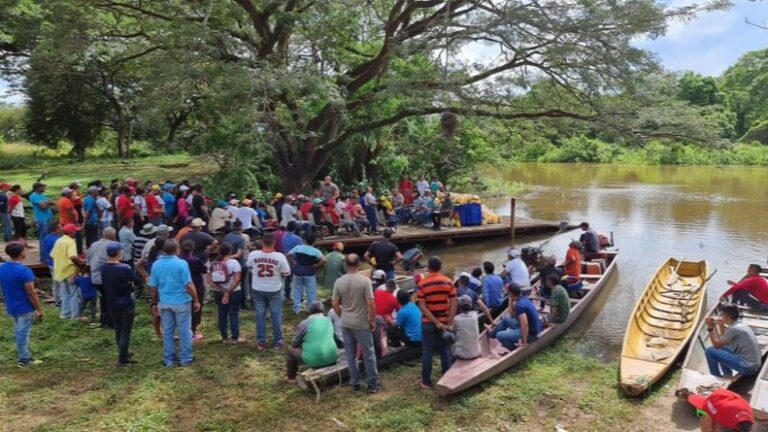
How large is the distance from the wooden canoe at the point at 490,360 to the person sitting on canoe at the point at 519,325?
11cm

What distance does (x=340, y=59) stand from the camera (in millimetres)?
17438

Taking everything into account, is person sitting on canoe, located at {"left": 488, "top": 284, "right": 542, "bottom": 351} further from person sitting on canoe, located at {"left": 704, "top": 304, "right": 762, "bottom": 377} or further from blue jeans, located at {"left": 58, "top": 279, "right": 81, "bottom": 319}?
blue jeans, located at {"left": 58, "top": 279, "right": 81, "bottom": 319}

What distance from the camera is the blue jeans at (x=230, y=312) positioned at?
7.95 metres

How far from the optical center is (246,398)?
6730mm

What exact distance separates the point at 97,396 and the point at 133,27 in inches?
568

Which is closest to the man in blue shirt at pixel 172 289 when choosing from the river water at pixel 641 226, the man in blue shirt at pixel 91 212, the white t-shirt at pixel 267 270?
the white t-shirt at pixel 267 270

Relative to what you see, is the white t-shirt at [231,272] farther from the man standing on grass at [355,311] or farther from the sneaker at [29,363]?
the sneaker at [29,363]

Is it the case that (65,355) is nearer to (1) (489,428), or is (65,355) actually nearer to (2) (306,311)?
(2) (306,311)

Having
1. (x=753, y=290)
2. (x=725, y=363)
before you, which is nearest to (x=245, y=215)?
(x=725, y=363)

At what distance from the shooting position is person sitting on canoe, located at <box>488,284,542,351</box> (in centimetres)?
820

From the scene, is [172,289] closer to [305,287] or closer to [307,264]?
[307,264]

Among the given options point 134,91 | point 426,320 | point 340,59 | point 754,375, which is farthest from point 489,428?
point 134,91

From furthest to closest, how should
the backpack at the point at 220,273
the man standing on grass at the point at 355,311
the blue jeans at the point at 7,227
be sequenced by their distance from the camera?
1. the blue jeans at the point at 7,227
2. the backpack at the point at 220,273
3. the man standing on grass at the point at 355,311

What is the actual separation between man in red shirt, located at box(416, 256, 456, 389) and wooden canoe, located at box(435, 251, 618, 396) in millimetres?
317
